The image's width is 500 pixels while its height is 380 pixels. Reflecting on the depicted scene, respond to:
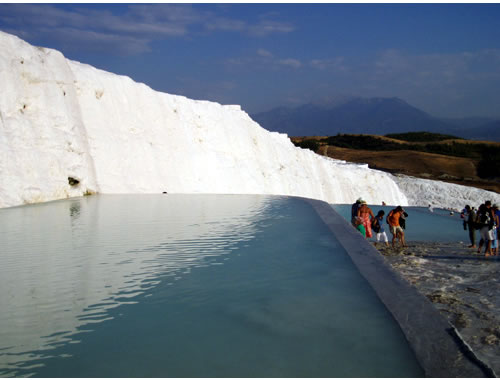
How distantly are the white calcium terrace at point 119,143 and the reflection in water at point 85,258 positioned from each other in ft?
8.35

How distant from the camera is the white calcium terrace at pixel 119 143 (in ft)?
44.8

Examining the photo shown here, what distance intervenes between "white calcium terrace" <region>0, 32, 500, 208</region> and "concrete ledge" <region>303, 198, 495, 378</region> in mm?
10202

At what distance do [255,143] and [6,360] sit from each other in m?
21.3

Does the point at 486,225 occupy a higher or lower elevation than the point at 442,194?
lower

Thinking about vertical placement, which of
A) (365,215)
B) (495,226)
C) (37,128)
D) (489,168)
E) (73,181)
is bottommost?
(495,226)

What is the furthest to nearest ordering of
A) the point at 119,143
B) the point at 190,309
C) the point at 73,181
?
the point at 119,143, the point at 73,181, the point at 190,309

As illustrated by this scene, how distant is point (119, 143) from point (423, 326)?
1567 cm

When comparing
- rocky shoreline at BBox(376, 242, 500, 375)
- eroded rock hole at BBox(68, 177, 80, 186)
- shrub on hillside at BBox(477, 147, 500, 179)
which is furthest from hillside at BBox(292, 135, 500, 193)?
eroded rock hole at BBox(68, 177, 80, 186)

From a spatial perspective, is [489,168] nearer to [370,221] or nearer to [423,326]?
[370,221]

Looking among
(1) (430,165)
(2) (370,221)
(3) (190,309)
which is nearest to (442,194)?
(1) (430,165)

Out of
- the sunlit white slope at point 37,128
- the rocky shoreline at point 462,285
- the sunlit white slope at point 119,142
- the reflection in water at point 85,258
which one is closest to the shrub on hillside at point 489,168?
the sunlit white slope at point 119,142

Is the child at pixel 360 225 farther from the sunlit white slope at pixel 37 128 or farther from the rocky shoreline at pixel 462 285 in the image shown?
the sunlit white slope at pixel 37 128

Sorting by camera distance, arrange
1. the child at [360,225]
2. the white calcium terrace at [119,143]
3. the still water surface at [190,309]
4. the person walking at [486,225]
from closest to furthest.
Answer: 1. the still water surface at [190,309]
2. the person walking at [486,225]
3. the child at [360,225]
4. the white calcium terrace at [119,143]

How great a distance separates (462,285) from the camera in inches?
268
